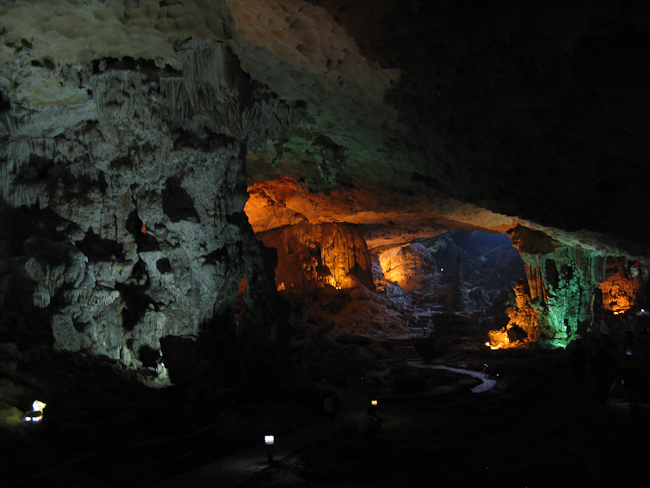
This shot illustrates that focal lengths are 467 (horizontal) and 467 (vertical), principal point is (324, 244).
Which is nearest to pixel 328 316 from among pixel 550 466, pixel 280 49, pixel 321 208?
pixel 321 208

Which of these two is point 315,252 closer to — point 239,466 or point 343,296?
point 343,296

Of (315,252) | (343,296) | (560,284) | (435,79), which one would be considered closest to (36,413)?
(435,79)

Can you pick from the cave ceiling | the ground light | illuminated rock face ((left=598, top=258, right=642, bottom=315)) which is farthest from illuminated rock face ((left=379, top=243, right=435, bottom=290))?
the ground light

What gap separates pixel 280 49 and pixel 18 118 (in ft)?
19.4

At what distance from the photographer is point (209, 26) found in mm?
7449

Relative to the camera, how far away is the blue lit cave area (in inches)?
226

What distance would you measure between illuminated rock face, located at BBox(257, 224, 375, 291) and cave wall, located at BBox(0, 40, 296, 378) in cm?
1011

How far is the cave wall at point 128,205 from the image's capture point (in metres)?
8.84

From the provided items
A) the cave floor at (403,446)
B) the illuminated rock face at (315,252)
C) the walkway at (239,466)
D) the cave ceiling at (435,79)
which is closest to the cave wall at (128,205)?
the cave ceiling at (435,79)

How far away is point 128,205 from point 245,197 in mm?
2657

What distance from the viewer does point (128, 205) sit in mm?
10680

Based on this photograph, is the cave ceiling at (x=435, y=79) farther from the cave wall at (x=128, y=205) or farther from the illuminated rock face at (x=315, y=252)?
the illuminated rock face at (x=315, y=252)

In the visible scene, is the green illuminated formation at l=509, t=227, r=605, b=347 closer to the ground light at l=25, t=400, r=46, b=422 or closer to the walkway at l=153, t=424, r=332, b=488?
the walkway at l=153, t=424, r=332, b=488

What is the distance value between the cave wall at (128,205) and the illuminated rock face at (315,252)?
1011cm
